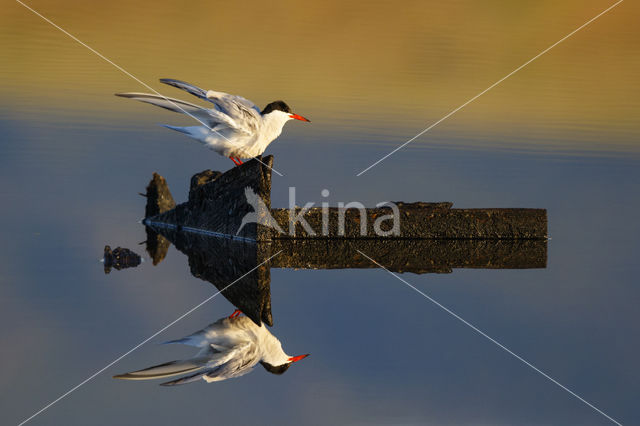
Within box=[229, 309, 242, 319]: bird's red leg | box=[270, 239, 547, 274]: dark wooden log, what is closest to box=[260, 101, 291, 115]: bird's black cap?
box=[270, 239, 547, 274]: dark wooden log

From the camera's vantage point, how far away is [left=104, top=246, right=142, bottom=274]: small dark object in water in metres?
5.88

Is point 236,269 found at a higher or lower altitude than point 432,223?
lower

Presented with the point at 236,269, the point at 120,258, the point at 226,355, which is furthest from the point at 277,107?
the point at 226,355

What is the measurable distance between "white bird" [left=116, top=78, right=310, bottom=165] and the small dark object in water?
1.50 m

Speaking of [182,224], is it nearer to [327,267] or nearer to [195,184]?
[195,184]

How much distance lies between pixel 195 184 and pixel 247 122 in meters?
4.40

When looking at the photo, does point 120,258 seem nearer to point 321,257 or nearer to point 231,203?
point 321,257

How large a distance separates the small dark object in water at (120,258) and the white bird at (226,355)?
2.62 meters

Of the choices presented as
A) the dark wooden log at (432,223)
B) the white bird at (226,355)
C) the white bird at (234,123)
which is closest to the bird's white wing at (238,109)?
the white bird at (234,123)

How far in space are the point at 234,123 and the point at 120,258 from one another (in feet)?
6.46

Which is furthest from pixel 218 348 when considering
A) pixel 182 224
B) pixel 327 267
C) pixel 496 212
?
pixel 182 224

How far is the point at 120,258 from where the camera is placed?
607 cm

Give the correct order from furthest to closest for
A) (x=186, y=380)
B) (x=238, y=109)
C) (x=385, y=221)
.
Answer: (x=385, y=221) → (x=238, y=109) → (x=186, y=380)

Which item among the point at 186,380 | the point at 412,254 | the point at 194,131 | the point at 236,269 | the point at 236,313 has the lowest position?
the point at 186,380
